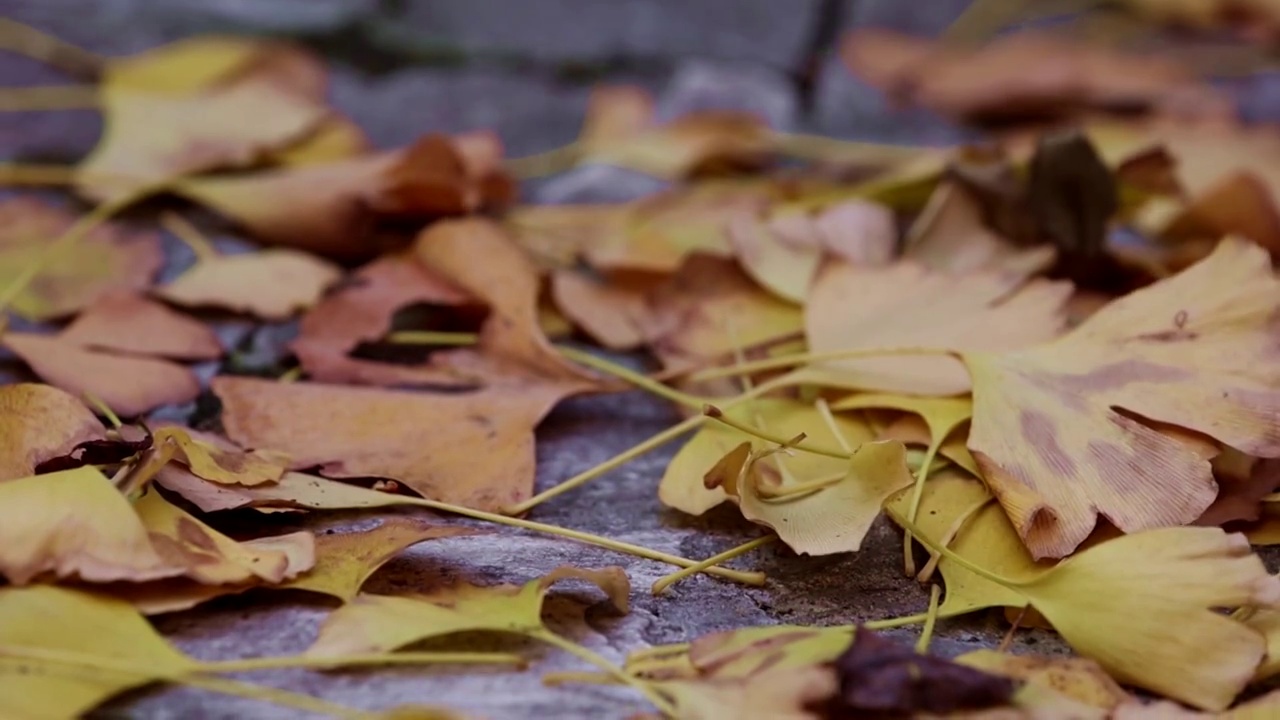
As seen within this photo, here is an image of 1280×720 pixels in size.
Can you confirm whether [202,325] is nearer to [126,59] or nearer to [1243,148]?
[126,59]

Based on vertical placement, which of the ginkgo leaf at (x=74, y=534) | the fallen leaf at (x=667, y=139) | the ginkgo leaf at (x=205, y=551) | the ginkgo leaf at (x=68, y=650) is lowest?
the ginkgo leaf at (x=68, y=650)

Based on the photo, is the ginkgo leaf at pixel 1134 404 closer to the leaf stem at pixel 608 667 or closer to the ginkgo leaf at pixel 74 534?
the leaf stem at pixel 608 667

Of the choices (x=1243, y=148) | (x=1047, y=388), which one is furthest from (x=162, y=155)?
(x=1243, y=148)

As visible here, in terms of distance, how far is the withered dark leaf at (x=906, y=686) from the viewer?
1.07 ft

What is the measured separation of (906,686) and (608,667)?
9 centimetres

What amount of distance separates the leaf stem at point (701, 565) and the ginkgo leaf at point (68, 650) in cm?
16

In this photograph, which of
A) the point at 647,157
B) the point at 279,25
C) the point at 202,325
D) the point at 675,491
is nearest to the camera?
the point at 675,491

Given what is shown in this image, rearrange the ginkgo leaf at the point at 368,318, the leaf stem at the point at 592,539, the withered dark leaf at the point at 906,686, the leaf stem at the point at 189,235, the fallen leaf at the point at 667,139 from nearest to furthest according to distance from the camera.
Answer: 1. the withered dark leaf at the point at 906,686
2. the leaf stem at the point at 592,539
3. the ginkgo leaf at the point at 368,318
4. the leaf stem at the point at 189,235
5. the fallen leaf at the point at 667,139

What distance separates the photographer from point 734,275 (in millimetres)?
611

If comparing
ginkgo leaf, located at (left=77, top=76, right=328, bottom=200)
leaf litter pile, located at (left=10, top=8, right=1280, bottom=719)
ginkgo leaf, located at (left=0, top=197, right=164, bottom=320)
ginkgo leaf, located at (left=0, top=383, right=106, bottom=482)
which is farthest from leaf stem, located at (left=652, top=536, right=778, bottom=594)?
ginkgo leaf, located at (left=77, top=76, right=328, bottom=200)

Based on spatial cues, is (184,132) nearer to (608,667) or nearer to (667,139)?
(667,139)

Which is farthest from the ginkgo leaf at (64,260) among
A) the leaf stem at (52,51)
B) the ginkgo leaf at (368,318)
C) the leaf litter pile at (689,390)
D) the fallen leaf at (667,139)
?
the fallen leaf at (667,139)

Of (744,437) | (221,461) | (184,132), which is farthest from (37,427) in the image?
(184,132)

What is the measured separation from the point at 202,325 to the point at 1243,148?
0.67m
